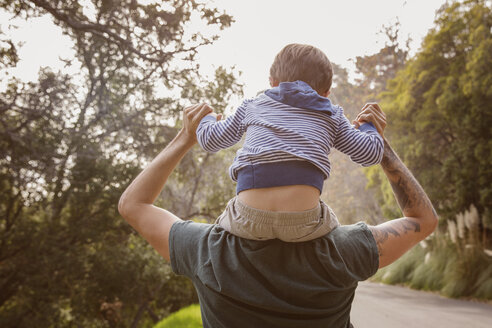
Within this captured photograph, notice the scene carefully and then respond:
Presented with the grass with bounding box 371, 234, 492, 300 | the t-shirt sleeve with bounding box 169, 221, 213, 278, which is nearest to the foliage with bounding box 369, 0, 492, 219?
the grass with bounding box 371, 234, 492, 300

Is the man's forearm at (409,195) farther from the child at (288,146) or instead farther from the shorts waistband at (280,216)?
the shorts waistband at (280,216)

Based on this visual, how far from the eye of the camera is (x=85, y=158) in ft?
20.8

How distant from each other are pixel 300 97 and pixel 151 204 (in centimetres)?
65

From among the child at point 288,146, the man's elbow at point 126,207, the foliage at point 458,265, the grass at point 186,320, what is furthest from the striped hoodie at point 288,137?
the foliage at point 458,265

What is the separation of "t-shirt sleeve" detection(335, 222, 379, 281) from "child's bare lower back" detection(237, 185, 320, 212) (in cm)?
14

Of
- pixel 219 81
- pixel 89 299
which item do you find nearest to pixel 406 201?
pixel 219 81

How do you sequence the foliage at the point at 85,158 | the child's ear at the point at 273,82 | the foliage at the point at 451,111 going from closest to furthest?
the child's ear at the point at 273,82, the foliage at the point at 85,158, the foliage at the point at 451,111

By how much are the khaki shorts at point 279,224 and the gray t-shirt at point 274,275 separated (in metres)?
0.02

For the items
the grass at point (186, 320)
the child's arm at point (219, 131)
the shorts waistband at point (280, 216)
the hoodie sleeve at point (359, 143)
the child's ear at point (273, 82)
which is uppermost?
the child's ear at point (273, 82)

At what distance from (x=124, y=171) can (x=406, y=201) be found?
233 inches

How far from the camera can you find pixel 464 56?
37.7 feet

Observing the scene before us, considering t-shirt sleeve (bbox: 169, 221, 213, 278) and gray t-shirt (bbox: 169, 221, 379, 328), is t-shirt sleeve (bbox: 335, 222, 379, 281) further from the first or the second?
t-shirt sleeve (bbox: 169, 221, 213, 278)

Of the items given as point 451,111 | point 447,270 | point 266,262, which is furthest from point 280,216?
point 451,111

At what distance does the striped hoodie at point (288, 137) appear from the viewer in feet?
4.26
